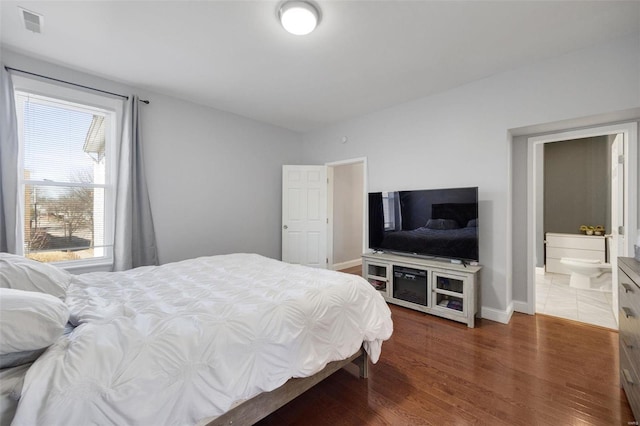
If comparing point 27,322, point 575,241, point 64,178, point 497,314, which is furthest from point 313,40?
point 575,241

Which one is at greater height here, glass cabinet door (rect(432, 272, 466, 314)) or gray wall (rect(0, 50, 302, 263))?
gray wall (rect(0, 50, 302, 263))

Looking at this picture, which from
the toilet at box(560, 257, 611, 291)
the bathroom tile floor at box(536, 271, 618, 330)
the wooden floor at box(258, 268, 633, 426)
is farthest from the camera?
the toilet at box(560, 257, 611, 291)

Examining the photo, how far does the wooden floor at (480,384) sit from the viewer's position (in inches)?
61.7

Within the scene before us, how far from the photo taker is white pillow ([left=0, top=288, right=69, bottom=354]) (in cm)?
84

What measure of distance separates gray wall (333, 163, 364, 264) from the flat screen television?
173 cm

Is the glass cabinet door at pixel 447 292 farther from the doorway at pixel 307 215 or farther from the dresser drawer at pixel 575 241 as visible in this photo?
the dresser drawer at pixel 575 241

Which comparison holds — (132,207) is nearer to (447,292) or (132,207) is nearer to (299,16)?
(299,16)

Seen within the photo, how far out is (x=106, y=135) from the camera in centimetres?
302

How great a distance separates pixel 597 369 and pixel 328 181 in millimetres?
3704

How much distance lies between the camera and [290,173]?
456 centimetres

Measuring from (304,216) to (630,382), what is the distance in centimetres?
381

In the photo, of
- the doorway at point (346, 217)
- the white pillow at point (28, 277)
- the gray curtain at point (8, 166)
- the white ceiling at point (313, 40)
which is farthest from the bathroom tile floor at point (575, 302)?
the gray curtain at point (8, 166)

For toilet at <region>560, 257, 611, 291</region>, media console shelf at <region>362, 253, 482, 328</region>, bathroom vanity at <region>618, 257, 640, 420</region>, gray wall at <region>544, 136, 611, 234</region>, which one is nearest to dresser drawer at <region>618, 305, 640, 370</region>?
bathroom vanity at <region>618, 257, 640, 420</region>

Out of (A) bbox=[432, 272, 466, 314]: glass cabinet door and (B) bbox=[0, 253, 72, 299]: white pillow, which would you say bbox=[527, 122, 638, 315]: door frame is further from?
(B) bbox=[0, 253, 72, 299]: white pillow
